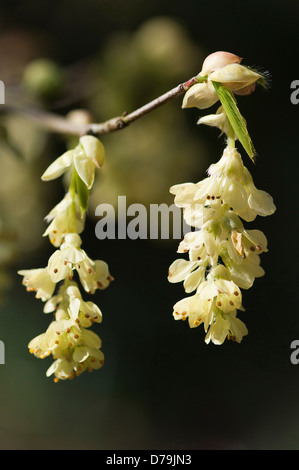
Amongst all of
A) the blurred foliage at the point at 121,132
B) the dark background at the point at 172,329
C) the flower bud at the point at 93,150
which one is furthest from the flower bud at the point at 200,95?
the dark background at the point at 172,329

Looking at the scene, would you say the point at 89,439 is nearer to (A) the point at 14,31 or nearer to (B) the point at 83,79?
(B) the point at 83,79

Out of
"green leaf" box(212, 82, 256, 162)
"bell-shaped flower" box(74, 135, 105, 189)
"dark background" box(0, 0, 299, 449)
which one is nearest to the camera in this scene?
"green leaf" box(212, 82, 256, 162)

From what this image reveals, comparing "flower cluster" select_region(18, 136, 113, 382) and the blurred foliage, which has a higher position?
the blurred foliage

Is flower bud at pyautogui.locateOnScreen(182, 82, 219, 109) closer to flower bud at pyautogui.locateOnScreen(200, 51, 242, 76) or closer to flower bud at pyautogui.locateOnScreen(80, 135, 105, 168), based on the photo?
flower bud at pyautogui.locateOnScreen(200, 51, 242, 76)

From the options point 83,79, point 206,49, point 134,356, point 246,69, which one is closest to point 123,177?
point 83,79

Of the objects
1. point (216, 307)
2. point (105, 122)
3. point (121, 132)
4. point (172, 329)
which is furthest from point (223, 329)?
Result: point (172, 329)

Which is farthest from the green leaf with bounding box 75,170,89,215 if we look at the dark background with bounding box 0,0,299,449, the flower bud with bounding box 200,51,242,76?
the dark background with bounding box 0,0,299,449
